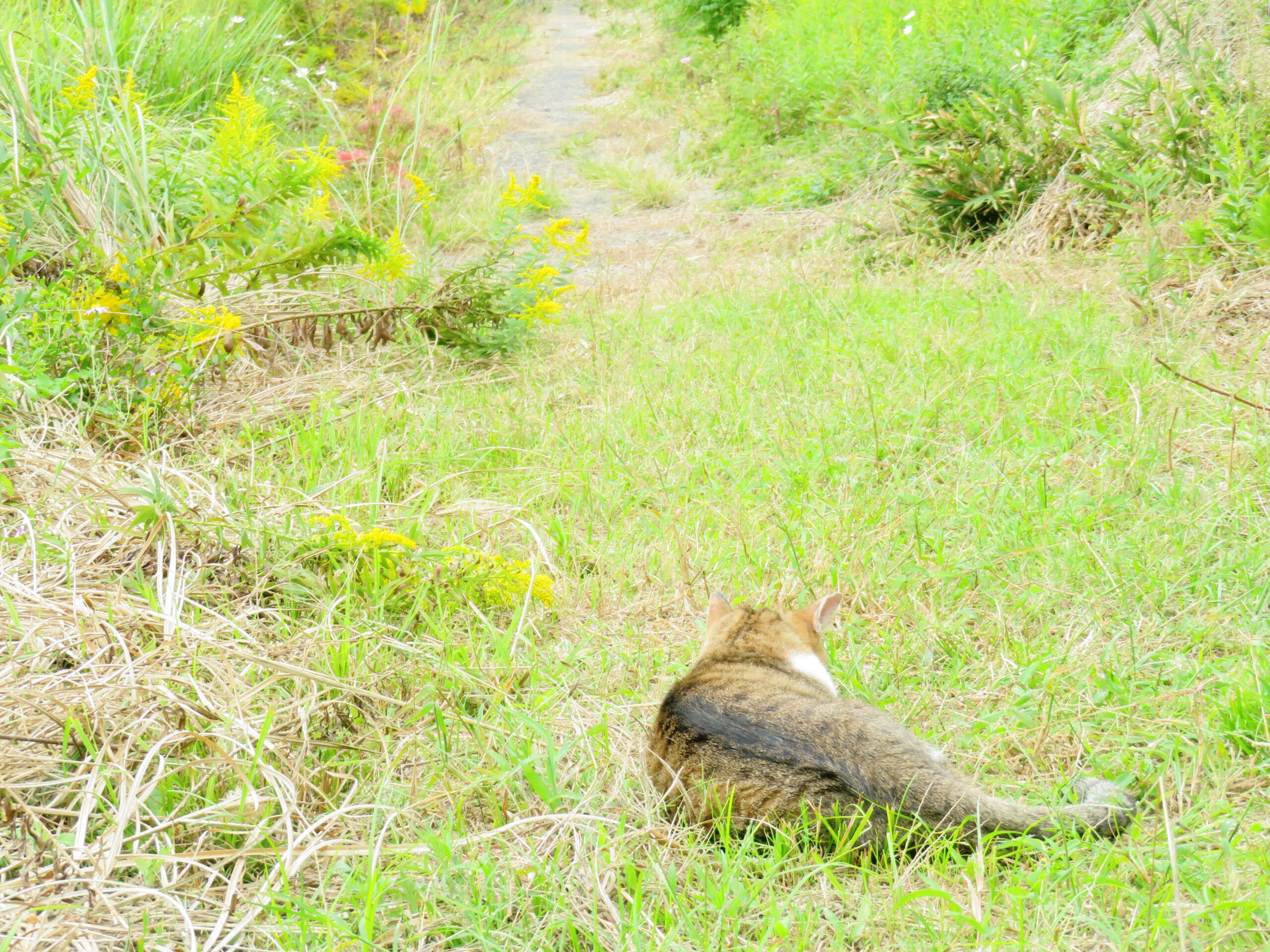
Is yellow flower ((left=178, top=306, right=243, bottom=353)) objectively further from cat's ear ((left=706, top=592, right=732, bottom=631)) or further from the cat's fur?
the cat's fur

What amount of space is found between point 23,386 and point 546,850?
223 cm

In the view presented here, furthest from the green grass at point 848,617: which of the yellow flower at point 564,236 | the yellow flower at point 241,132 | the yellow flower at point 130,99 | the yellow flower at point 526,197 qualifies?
the yellow flower at point 130,99

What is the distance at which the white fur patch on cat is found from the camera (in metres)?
2.37

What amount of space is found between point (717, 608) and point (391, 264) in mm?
2489

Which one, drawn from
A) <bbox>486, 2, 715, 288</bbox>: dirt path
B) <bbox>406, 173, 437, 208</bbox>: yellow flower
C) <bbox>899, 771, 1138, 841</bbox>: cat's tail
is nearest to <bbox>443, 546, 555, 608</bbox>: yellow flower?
<bbox>899, 771, 1138, 841</bbox>: cat's tail

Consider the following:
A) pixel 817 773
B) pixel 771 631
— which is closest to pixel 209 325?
pixel 771 631

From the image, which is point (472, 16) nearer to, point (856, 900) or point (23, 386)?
point (23, 386)

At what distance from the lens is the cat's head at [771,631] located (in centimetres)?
237

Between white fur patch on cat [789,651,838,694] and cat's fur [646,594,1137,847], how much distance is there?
0.18 meters

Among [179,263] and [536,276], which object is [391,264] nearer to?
[536,276]

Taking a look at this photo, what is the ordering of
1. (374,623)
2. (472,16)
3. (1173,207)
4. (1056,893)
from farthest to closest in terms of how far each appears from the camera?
(472,16) < (1173,207) < (374,623) < (1056,893)

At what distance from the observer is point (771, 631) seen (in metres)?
2.40

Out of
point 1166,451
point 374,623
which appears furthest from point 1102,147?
point 374,623

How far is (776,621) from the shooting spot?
2.42 metres
